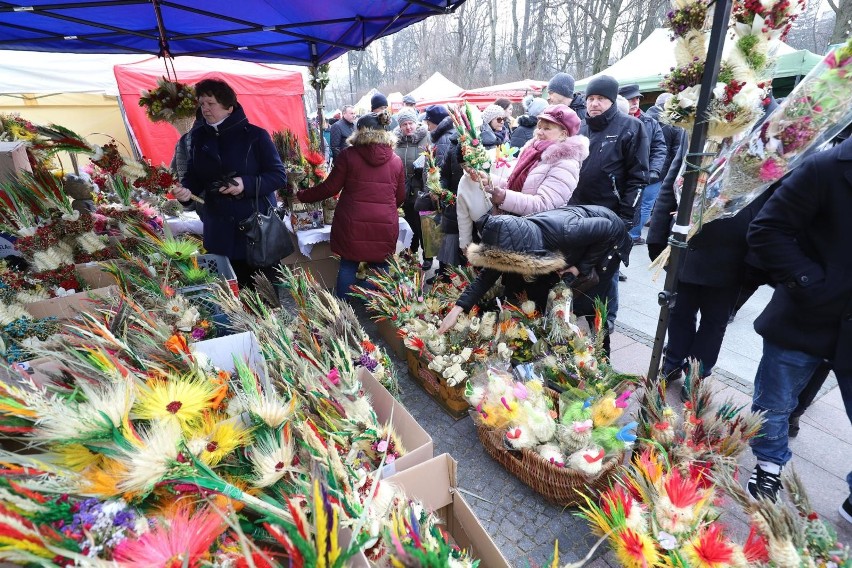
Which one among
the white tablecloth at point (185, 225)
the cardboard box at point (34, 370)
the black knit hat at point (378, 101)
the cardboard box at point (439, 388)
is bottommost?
the cardboard box at point (439, 388)

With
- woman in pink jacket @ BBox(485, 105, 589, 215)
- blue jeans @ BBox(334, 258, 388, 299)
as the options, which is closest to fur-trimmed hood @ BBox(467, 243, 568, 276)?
woman in pink jacket @ BBox(485, 105, 589, 215)

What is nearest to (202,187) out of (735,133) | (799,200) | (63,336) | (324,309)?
(324,309)

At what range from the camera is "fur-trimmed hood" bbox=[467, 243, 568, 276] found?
6.88 feet

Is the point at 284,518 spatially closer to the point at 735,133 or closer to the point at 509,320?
the point at 509,320

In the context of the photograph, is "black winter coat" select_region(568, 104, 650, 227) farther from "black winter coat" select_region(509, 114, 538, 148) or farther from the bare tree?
the bare tree

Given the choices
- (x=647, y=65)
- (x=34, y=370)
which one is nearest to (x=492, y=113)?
(x=34, y=370)

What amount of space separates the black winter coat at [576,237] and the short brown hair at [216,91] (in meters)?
1.95

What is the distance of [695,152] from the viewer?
1836mm

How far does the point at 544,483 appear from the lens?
1.95 meters

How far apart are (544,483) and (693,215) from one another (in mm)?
1398

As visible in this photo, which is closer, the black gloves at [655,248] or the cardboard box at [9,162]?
the cardboard box at [9,162]

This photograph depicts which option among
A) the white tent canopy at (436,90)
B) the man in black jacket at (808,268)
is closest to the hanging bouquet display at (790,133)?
the man in black jacket at (808,268)

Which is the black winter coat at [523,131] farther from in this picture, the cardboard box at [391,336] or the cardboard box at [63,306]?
the cardboard box at [63,306]

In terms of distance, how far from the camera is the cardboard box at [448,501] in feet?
4.49
